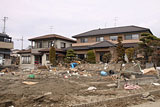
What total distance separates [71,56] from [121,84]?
13.1 m

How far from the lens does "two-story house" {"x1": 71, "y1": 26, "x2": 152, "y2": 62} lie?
20317 millimetres

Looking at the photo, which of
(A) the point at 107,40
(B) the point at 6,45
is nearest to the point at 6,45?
(B) the point at 6,45

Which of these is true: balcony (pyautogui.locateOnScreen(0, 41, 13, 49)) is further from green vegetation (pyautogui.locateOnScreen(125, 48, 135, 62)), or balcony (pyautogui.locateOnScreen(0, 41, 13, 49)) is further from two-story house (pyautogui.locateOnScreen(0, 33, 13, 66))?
green vegetation (pyautogui.locateOnScreen(125, 48, 135, 62))

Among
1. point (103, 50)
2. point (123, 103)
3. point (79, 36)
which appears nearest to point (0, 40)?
point (79, 36)

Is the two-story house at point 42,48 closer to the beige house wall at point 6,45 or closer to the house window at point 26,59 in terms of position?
the house window at point 26,59

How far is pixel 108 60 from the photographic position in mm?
18953

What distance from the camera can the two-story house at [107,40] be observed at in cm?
2032

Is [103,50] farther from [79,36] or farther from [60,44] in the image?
[60,44]

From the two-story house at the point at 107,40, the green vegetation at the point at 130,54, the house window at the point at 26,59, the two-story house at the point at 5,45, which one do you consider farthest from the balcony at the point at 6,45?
the green vegetation at the point at 130,54

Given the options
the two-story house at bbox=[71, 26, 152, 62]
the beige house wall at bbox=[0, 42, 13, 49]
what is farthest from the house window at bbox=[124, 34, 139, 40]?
the beige house wall at bbox=[0, 42, 13, 49]

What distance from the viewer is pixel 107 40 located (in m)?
23.1

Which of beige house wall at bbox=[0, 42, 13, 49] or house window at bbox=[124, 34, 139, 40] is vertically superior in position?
house window at bbox=[124, 34, 139, 40]

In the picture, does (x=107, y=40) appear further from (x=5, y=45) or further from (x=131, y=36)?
(x=5, y=45)

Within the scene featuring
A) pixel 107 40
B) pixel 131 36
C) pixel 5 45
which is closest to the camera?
pixel 131 36
